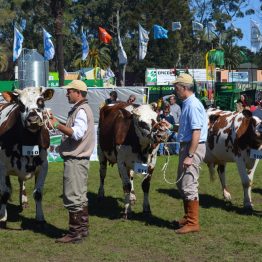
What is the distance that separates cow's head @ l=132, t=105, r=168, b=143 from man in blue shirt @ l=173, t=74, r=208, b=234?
58 cm

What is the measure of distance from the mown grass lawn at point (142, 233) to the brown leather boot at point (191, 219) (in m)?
0.12

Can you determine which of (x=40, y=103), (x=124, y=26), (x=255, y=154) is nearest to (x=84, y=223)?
(x=40, y=103)

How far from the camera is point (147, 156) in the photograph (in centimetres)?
911

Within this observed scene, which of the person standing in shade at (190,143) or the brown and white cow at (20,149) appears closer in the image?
the person standing in shade at (190,143)

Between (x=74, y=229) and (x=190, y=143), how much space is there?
6.42ft

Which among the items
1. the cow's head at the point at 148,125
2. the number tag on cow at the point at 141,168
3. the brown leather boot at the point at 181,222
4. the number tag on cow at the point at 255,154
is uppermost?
the cow's head at the point at 148,125

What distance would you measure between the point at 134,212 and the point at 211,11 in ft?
220

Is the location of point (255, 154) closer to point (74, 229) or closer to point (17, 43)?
point (74, 229)

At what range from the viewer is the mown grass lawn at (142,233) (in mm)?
6941

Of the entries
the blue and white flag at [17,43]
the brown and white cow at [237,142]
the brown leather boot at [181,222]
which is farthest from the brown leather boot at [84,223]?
the blue and white flag at [17,43]

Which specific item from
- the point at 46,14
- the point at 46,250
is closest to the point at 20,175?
the point at 46,250

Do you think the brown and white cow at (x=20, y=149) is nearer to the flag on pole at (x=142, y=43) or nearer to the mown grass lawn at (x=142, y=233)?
the mown grass lawn at (x=142, y=233)

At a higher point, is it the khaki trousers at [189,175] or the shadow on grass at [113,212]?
the khaki trousers at [189,175]

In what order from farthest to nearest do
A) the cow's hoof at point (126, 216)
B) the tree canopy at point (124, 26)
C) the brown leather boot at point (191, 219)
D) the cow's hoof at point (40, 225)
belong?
the tree canopy at point (124, 26) < the cow's hoof at point (126, 216) < the cow's hoof at point (40, 225) < the brown leather boot at point (191, 219)
